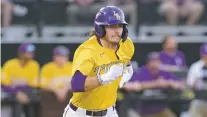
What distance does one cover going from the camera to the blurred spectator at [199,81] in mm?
8086

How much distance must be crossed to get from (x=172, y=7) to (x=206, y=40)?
742mm

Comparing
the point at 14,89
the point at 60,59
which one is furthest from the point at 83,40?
the point at 14,89

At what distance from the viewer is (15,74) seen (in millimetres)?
8422

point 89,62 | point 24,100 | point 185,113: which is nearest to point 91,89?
point 89,62

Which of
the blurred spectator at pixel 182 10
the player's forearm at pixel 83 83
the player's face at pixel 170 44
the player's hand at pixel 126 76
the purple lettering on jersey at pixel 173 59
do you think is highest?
the player's forearm at pixel 83 83

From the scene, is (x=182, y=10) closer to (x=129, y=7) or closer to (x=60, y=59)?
(x=129, y=7)

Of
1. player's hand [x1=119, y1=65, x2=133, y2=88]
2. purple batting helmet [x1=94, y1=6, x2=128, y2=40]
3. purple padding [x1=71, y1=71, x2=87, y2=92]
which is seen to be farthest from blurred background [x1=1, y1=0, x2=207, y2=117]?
purple padding [x1=71, y1=71, x2=87, y2=92]

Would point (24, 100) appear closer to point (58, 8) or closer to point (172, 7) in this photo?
point (58, 8)

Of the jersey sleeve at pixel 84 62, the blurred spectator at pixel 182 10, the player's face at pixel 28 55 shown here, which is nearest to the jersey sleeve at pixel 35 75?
the player's face at pixel 28 55

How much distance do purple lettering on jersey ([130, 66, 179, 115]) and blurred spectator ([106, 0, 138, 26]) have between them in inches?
58.7

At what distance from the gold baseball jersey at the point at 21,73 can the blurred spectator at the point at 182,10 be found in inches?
96.3

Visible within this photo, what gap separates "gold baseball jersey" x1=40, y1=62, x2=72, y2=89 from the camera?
326 inches

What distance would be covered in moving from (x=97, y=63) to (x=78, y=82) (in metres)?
0.27

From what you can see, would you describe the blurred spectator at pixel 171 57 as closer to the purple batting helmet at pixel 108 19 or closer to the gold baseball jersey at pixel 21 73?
the gold baseball jersey at pixel 21 73
